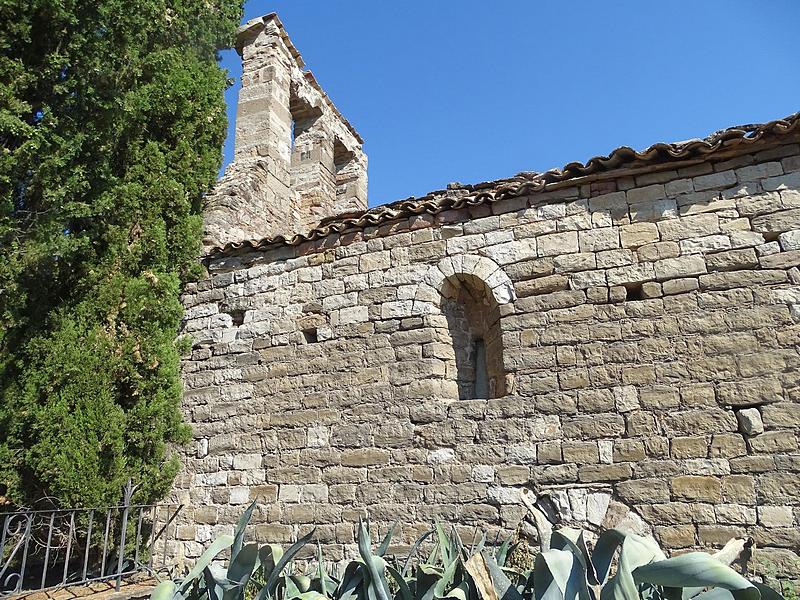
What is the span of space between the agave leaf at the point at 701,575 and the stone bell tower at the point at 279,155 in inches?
228

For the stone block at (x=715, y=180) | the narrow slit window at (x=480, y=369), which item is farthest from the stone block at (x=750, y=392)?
the narrow slit window at (x=480, y=369)

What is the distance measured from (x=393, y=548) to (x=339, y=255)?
2637 mm

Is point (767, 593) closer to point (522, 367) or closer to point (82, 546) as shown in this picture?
point (522, 367)

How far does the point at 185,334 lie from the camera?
20.1 feet

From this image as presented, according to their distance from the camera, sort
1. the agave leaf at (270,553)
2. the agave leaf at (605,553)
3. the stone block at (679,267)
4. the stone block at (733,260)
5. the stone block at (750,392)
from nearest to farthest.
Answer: the agave leaf at (605,553), the agave leaf at (270,553), the stone block at (750,392), the stone block at (733,260), the stone block at (679,267)

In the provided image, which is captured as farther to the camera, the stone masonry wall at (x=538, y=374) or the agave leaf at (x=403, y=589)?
the stone masonry wall at (x=538, y=374)

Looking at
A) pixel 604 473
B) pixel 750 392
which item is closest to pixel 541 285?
pixel 604 473

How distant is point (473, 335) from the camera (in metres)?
5.34

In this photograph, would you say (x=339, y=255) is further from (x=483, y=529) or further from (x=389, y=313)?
(x=483, y=529)

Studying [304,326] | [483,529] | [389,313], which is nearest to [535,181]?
[389,313]

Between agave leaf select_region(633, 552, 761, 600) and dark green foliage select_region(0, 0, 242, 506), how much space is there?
446 centimetres

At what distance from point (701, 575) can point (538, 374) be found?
10.4 ft

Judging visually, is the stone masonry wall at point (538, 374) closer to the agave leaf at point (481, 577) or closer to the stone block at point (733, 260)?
the stone block at point (733, 260)

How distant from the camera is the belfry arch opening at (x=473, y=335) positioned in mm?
5051
